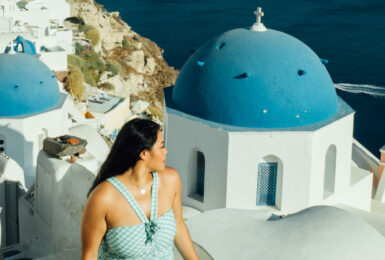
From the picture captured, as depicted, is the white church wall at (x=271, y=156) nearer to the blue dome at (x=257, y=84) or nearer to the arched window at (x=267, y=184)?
the arched window at (x=267, y=184)

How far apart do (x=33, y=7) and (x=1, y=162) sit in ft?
74.4

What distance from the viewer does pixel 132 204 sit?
13.5 ft

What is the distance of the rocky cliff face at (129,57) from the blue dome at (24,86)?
2047 centimetres

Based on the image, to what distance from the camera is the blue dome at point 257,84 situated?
35.8 ft

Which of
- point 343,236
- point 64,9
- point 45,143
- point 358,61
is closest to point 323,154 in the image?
point 343,236

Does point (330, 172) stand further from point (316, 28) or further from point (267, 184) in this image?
point (316, 28)

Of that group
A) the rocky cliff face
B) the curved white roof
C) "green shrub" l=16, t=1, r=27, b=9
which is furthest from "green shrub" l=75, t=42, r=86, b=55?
the curved white roof

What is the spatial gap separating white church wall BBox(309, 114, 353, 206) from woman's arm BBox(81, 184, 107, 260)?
7282 mm

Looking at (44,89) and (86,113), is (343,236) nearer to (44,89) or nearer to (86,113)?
(44,89)

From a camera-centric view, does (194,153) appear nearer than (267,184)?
No

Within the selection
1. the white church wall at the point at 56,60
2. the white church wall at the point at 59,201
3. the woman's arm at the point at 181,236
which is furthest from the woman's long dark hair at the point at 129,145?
the white church wall at the point at 56,60

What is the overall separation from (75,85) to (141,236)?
80.2 feet

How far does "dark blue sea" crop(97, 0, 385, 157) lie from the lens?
45.5 m

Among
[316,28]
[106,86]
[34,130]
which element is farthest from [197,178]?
[316,28]
